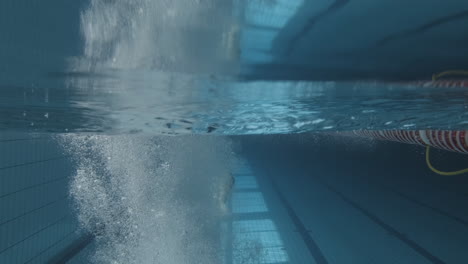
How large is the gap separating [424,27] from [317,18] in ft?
1.22

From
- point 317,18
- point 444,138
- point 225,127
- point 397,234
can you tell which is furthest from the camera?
point 397,234

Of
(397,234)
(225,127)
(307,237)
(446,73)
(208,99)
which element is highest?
(446,73)

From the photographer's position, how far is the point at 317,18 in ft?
2.75

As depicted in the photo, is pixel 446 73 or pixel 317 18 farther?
pixel 446 73

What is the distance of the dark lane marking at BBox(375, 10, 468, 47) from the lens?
851 mm

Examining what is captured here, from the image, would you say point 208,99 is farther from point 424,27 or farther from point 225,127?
point 225,127

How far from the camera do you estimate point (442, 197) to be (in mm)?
5086

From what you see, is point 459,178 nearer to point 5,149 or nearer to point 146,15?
point 146,15

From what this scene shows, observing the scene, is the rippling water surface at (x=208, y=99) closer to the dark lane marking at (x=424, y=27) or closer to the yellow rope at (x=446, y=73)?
the yellow rope at (x=446, y=73)

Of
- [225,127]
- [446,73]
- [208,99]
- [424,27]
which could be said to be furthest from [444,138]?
[208,99]

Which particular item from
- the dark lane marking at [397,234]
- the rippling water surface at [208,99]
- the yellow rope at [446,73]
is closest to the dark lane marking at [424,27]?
the rippling water surface at [208,99]

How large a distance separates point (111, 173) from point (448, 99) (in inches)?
255

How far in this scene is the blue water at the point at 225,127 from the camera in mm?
786

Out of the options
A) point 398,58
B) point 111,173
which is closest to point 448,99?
point 398,58
